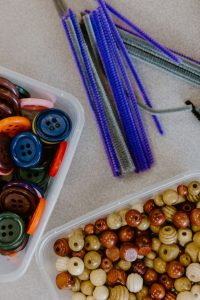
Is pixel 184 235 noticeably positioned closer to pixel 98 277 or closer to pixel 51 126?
pixel 98 277

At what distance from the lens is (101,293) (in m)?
0.81

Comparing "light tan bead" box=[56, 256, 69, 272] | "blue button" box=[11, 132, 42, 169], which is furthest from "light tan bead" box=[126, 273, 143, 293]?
"blue button" box=[11, 132, 42, 169]

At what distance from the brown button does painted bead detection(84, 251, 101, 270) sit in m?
0.12

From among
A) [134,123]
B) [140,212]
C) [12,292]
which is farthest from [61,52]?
[12,292]

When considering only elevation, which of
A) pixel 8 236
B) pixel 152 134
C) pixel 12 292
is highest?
pixel 152 134

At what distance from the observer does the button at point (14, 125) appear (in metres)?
0.79

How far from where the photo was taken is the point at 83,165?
2.88 ft

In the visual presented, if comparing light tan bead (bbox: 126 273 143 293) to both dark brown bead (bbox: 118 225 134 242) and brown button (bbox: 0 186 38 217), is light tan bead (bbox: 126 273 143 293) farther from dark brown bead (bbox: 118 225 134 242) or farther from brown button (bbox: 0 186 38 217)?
brown button (bbox: 0 186 38 217)

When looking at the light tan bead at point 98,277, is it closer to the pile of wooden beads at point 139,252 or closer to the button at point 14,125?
the pile of wooden beads at point 139,252

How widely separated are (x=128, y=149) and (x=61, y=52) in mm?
212

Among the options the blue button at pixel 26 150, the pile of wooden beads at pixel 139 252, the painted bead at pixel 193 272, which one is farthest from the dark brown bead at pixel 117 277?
the blue button at pixel 26 150

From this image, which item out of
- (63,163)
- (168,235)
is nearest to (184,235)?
(168,235)

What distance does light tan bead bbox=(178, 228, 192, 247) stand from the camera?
0.81 m

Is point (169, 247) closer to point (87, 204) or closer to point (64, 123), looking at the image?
point (87, 204)
